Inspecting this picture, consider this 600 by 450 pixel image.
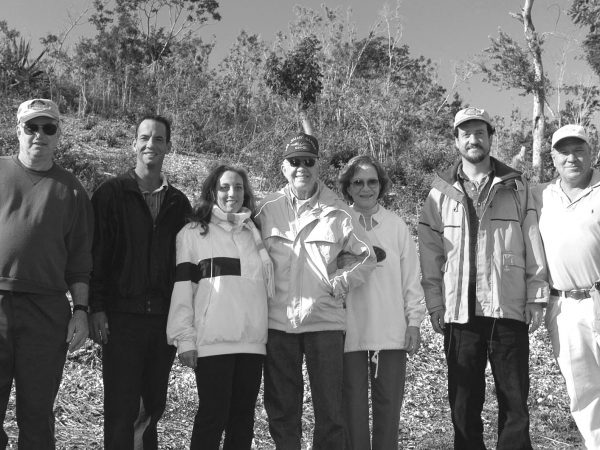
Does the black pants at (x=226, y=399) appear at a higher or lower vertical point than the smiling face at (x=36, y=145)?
lower

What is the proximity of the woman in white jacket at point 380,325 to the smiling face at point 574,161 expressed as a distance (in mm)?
1073

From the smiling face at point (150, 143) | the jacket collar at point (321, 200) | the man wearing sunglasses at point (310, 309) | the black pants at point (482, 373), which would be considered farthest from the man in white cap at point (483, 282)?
the smiling face at point (150, 143)

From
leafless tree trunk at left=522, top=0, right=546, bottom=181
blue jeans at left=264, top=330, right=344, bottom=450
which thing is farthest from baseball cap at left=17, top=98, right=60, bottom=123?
leafless tree trunk at left=522, top=0, right=546, bottom=181

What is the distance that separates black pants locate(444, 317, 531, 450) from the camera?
366 centimetres

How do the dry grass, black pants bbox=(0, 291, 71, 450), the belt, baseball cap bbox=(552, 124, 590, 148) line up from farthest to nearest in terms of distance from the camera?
the dry grass → baseball cap bbox=(552, 124, 590, 148) → the belt → black pants bbox=(0, 291, 71, 450)

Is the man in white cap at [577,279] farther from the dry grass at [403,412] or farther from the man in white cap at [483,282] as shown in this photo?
the dry grass at [403,412]

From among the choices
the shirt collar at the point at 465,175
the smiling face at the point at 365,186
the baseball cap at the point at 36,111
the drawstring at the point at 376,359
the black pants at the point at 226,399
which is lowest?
the black pants at the point at 226,399

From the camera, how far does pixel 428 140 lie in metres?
15.5

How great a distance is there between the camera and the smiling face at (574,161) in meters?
3.85

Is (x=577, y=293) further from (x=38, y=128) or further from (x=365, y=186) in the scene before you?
(x=38, y=128)

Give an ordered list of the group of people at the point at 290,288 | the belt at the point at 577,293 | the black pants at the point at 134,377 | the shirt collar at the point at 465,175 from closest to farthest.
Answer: the group of people at the point at 290,288, the black pants at the point at 134,377, the belt at the point at 577,293, the shirt collar at the point at 465,175

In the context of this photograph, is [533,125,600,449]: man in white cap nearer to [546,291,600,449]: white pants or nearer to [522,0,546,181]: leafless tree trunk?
[546,291,600,449]: white pants

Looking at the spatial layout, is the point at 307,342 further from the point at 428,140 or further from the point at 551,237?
the point at 428,140

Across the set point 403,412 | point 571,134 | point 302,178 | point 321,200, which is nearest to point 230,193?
point 302,178
